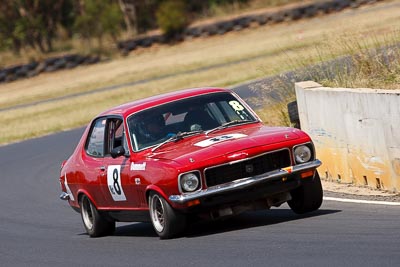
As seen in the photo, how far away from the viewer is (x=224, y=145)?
9633 millimetres

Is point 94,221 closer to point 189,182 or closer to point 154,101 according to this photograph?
point 154,101

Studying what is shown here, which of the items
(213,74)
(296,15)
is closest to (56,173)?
(213,74)

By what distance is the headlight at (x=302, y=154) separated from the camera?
976cm

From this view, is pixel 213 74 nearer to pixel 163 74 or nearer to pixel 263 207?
pixel 163 74

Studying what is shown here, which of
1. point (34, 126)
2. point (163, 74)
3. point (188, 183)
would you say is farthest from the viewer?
point (163, 74)

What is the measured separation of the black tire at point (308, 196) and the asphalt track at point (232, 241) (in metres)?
0.12

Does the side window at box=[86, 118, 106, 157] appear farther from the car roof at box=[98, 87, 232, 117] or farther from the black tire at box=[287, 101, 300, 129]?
the black tire at box=[287, 101, 300, 129]

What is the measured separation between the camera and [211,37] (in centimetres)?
5231

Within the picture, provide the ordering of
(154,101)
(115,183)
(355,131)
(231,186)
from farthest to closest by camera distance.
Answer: (355,131), (154,101), (115,183), (231,186)

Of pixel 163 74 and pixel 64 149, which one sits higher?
pixel 64 149

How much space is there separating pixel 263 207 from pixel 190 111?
1.57m

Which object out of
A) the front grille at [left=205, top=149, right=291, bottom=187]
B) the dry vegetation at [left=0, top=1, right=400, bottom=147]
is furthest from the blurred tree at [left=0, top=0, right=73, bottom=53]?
the front grille at [left=205, top=149, right=291, bottom=187]

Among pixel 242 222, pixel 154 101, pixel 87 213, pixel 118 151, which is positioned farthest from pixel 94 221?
pixel 242 222

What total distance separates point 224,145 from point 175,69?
31414 mm
